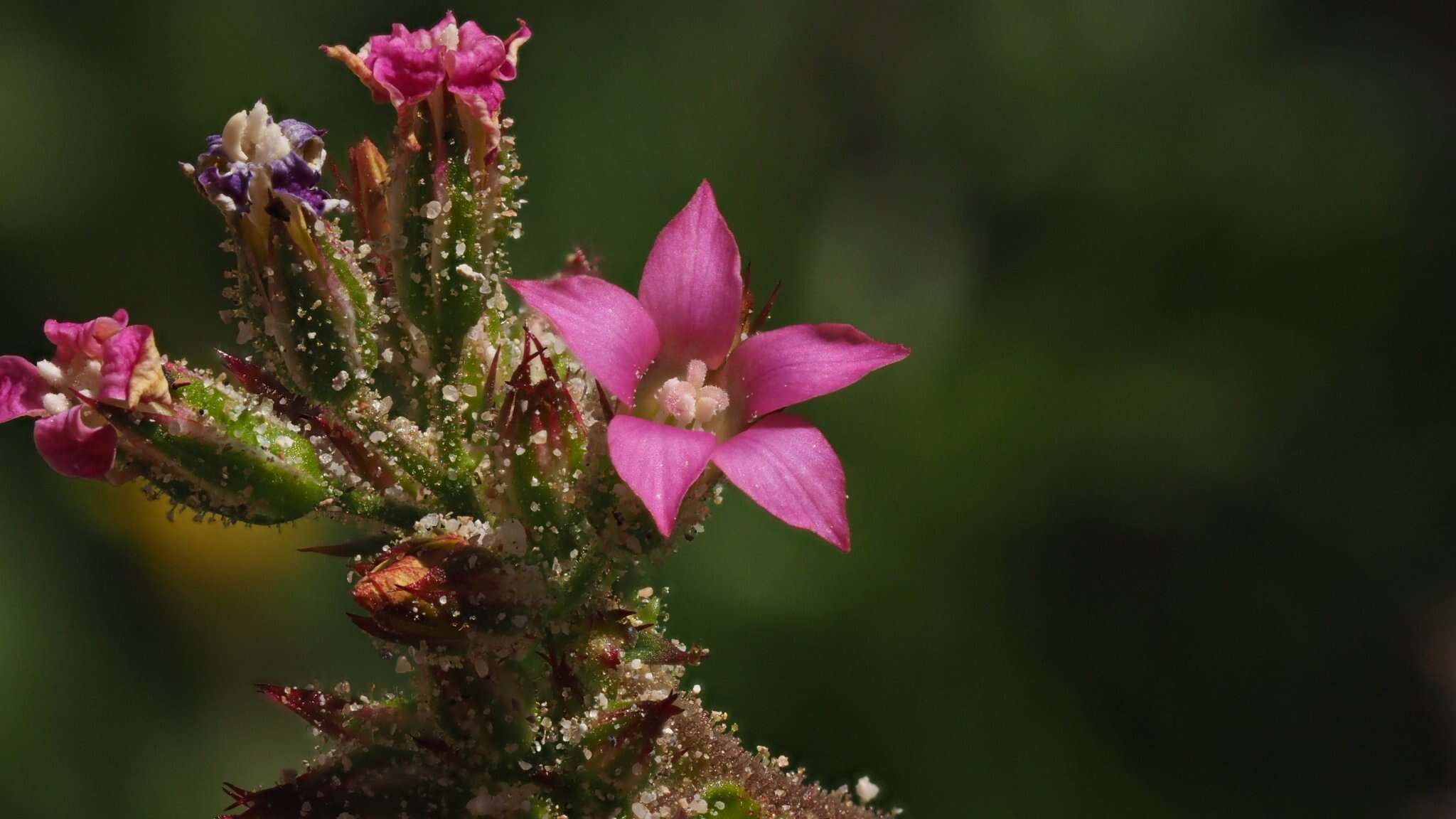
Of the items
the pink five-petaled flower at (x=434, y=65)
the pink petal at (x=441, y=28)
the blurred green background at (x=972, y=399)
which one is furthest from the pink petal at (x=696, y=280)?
the blurred green background at (x=972, y=399)

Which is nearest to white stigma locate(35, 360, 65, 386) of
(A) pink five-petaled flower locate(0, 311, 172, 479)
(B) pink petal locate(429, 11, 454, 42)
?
(A) pink five-petaled flower locate(0, 311, 172, 479)

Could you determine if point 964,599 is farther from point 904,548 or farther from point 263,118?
point 263,118

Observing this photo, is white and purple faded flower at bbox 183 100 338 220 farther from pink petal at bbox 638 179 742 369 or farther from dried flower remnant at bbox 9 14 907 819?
pink petal at bbox 638 179 742 369

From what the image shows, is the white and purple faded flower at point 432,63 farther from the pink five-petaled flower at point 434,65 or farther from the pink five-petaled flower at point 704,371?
the pink five-petaled flower at point 704,371

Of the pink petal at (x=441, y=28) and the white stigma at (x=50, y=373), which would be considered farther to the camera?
the pink petal at (x=441, y=28)

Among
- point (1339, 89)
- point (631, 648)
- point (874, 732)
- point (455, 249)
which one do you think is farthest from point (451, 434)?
point (1339, 89)

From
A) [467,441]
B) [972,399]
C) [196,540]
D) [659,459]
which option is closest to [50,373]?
[467,441]

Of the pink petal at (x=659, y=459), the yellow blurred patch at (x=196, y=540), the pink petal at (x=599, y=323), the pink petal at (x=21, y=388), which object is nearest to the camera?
the pink petal at (x=659, y=459)

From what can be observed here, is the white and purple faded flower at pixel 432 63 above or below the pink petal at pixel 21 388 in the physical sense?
above
